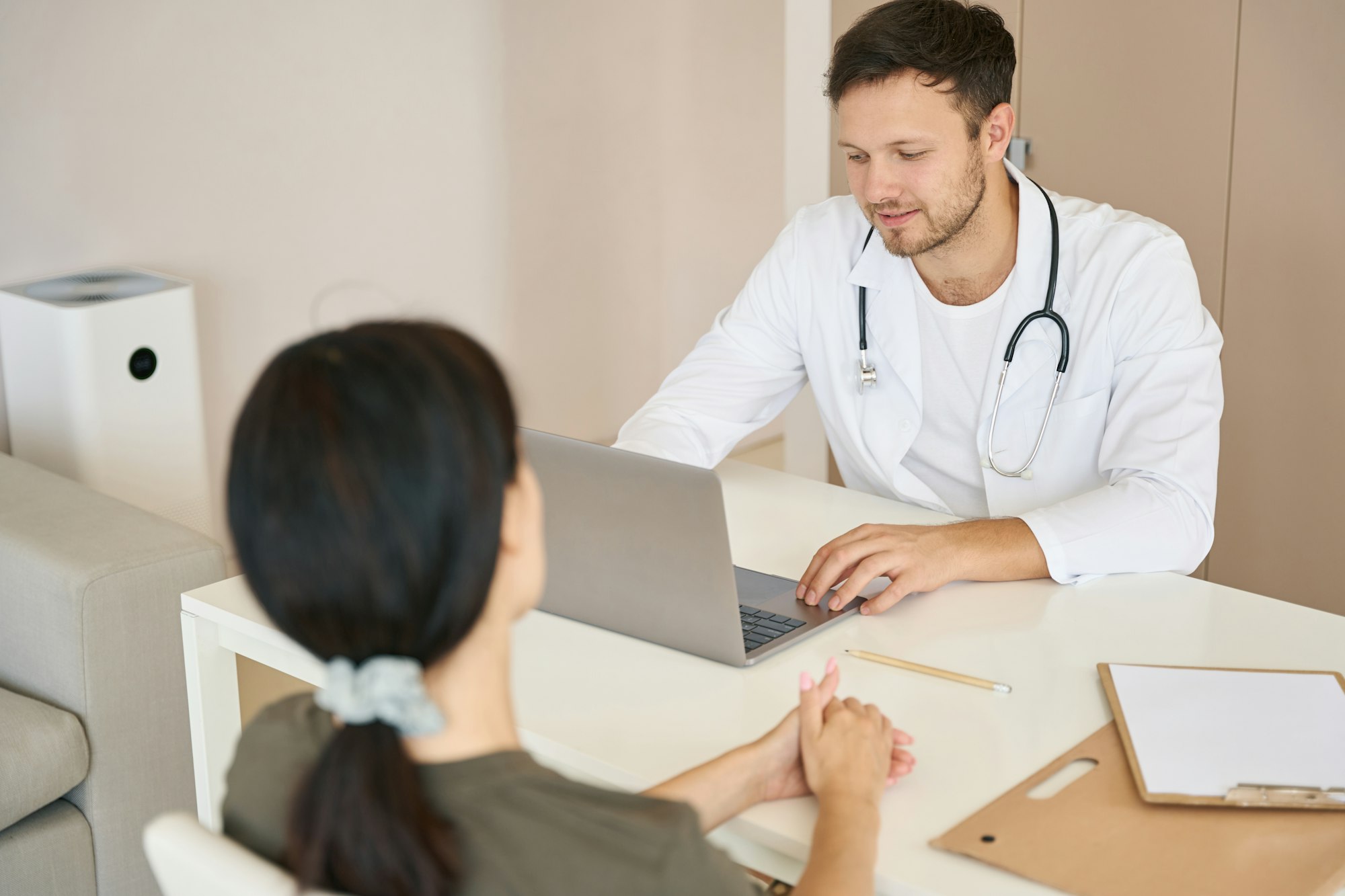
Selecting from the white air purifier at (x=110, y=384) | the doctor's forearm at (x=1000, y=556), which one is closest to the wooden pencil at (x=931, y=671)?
the doctor's forearm at (x=1000, y=556)

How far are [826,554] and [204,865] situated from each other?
842 millimetres

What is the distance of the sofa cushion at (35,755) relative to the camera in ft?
5.63

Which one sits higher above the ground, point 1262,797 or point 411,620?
point 411,620

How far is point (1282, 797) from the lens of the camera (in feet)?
3.40

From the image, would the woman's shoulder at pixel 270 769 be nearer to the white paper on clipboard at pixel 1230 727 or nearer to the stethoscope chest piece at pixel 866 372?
the white paper on clipboard at pixel 1230 727

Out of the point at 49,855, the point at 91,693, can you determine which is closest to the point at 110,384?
the point at 91,693

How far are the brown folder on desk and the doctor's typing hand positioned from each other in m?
0.38

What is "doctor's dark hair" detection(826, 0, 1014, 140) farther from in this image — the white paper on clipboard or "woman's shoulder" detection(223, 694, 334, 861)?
"woman's shoulder" detection(223, 694, 334, 861)

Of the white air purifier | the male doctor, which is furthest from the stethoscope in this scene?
the white air purifier

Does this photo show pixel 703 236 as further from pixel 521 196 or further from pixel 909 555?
pixel 909 555

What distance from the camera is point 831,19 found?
10.1ft

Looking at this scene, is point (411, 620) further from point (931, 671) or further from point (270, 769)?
point (931, 671)

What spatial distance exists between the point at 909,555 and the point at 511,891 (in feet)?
2.65

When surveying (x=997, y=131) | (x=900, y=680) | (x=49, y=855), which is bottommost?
(x=49, y=855)
